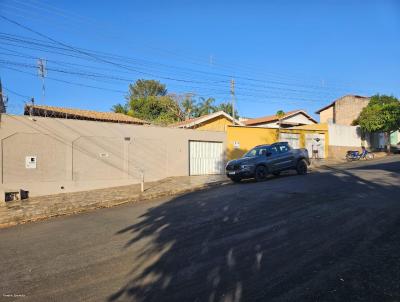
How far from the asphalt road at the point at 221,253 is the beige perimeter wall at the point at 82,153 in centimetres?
654

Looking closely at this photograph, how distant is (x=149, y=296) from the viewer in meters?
4.90

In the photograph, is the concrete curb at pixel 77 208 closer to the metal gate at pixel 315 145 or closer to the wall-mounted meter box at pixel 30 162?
the wall-mounted meter box at pixel 30 162

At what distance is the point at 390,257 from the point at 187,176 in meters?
16.9

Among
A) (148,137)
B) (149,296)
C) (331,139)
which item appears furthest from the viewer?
(331,139)

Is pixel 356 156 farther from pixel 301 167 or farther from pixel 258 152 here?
pixel 258 152

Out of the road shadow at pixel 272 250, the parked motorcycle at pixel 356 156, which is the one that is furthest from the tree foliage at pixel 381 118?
the road shadow at pixel 272 250

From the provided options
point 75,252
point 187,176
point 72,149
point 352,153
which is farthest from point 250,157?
point 352,153

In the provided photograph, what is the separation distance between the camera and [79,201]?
48.3 ft

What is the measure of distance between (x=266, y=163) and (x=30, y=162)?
10763 mm

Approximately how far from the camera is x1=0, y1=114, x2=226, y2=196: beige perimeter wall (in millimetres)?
16703

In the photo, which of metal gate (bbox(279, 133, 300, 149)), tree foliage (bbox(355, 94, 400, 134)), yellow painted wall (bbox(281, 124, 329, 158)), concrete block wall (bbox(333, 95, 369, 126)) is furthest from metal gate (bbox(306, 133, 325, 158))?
concrete block wall (bbox(333, 95, 369, 126))

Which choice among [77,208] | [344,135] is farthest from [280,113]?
[77,208]

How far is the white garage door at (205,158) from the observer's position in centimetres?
2322

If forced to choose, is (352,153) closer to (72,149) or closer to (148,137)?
(148,137)
